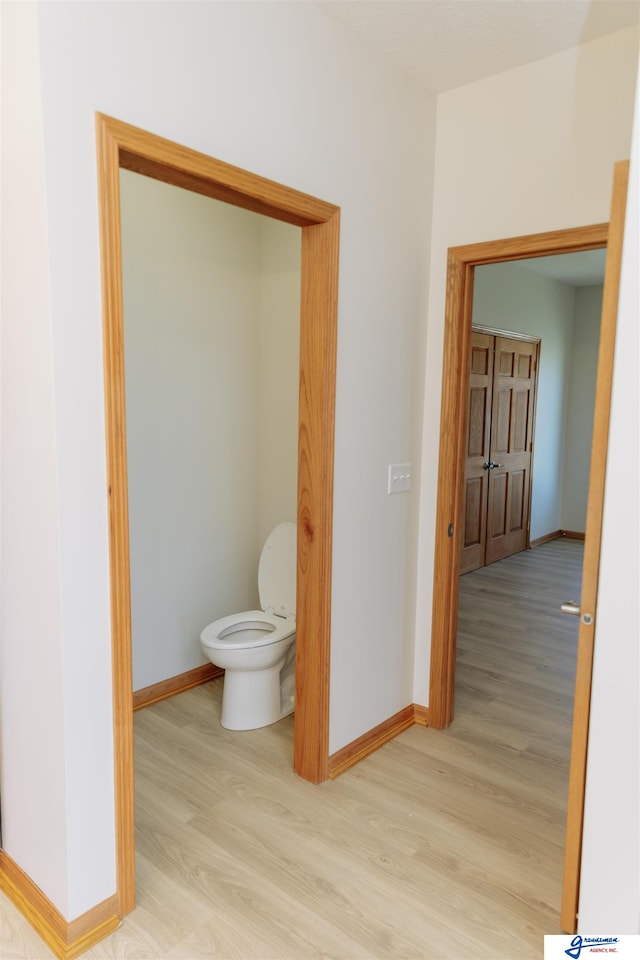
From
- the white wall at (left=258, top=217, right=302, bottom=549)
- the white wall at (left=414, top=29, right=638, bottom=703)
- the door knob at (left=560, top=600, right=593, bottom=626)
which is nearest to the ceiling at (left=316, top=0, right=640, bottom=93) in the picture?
the white wall at (left=414, top=29, right=638, bottom=703)

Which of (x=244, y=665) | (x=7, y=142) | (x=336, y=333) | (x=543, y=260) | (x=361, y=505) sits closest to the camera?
(x=7, y=142)

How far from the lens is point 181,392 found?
2.98m

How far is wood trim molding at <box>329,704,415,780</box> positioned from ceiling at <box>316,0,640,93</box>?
256cm

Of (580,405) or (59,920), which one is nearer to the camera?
(59,920)

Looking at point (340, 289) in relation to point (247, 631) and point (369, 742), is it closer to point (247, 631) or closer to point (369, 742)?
point (247, 631)

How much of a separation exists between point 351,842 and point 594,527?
132 cm

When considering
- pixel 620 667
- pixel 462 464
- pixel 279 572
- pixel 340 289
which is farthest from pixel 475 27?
pixel 279 572

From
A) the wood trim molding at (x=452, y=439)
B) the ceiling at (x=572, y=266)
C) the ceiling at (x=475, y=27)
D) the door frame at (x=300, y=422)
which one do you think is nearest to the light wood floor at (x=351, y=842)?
the door frame at (x=300, y=422)

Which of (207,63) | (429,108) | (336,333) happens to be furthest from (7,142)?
(429,108)

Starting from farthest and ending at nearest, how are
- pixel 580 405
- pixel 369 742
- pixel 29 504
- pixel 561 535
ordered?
pixel 561 535
pixel 580 405
pixel 369 742
pixel 29 504

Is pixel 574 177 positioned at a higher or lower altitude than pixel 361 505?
higher

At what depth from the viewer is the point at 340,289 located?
88.0 inches

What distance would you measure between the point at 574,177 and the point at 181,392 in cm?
182

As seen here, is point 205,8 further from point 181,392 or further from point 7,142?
point 181,392
